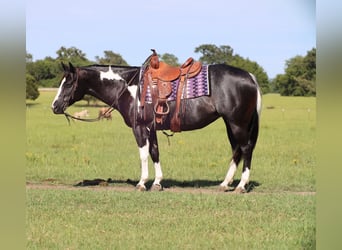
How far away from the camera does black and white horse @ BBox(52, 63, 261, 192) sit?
4441mm

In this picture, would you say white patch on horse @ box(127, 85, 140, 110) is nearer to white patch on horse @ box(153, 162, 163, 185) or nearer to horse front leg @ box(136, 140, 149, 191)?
horse front leg @ box(136, 140, 149, 191)

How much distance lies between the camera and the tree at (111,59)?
428cm

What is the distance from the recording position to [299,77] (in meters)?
3.85

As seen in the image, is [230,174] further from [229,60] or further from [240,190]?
[229,60]

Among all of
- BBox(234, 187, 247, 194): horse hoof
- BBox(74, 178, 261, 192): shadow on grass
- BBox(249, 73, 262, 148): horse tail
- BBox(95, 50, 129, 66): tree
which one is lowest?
BBox(234, 187, 247, 194): horse hoof

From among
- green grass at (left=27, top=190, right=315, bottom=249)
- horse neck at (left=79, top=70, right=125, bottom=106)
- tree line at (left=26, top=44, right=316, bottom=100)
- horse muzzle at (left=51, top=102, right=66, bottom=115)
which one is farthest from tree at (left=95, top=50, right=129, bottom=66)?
green grass at (left=27, top=190, right=315, bottom=249)

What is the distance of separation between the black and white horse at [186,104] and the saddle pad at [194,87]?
1.5 inches

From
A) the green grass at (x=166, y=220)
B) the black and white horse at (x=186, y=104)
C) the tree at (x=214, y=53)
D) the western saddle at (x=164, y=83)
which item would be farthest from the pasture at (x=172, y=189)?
the tree at (x=214, y=53)

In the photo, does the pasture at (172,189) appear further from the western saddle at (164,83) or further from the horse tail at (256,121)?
the western saddle at (164,83)

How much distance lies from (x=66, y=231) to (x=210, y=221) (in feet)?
3.50

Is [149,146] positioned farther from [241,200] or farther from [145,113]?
[241,200]

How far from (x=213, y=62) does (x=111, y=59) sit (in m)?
0.90

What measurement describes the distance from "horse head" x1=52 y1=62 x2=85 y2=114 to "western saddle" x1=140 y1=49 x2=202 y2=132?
1.98ft
